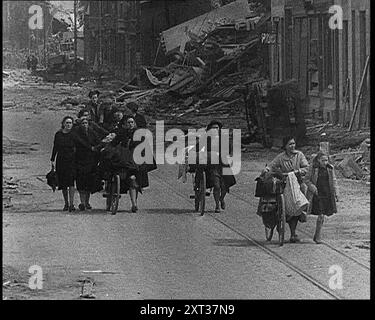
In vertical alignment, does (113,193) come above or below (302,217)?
above

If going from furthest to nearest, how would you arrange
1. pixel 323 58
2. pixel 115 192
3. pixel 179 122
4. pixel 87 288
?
1. pixel 323 58
2. pixel 115 192
3. pixel 179 122
4. pixel 87 288

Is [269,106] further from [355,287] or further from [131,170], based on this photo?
[355,287]

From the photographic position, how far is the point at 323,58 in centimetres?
1212

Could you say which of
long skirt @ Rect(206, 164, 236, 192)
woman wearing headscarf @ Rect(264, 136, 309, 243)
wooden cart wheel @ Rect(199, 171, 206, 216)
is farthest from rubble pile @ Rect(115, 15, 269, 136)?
woman wearing headscarf @ Rect(264, 136, 309, 243)

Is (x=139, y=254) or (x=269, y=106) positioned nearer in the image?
(x=139, y=254)

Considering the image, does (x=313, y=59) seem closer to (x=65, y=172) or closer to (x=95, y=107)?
(x=95, y=107)

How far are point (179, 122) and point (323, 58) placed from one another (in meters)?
1.52

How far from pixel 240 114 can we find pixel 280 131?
1.30 ft

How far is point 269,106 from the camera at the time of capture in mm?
11969

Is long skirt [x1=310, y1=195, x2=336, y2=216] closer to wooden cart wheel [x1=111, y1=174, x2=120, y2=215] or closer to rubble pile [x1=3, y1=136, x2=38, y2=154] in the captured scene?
wooden cart wheel [x1=111, y1=174, x2=120, y2=215]

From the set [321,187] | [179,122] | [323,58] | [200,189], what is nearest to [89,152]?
[179,122]

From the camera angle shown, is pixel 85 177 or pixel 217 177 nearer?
pixel 217 177

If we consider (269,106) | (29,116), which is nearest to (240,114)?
(269,106)
